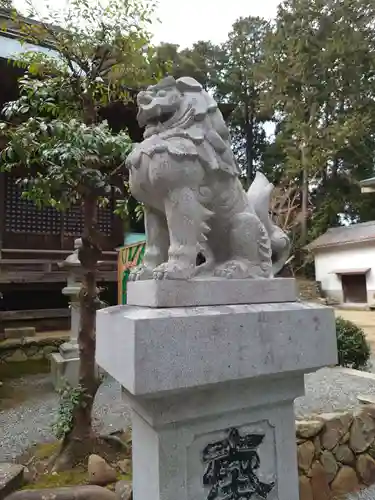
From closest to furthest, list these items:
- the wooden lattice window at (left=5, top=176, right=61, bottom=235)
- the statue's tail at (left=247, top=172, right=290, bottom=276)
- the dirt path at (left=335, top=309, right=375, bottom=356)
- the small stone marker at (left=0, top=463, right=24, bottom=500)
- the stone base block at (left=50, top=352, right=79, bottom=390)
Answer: the statue's tail at (left=247, top=172, right=290, bottom=276)
the small stone marker at (left=0, top=463, right=24, bottom=500)
the stone base block at (left=50, top=352, right=79, bottom=390)
the wooden lattice window at (left=5, top=176, right=61, bottom=235)
the dirt path at (left=335, top=309, right=375, bottom=356)

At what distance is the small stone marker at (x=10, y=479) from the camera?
2479 millimetres

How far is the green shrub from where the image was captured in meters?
5.70

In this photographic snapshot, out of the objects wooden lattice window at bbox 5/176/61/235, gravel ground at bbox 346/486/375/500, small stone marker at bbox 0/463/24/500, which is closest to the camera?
small stone marker at bbox 0/463/24/500

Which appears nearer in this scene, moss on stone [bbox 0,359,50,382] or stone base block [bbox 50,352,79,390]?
stone base block [bbox 50,352,79,390]

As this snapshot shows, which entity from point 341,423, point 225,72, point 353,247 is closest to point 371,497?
point 341,423

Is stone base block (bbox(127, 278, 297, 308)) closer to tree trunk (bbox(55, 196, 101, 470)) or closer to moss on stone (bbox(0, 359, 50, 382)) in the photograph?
tree trunk (bbox(55, 196, 101, 470))

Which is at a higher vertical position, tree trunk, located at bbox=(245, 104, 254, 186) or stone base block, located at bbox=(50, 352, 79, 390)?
tree trunk, located at bbox=(245, 104, 254, 186)

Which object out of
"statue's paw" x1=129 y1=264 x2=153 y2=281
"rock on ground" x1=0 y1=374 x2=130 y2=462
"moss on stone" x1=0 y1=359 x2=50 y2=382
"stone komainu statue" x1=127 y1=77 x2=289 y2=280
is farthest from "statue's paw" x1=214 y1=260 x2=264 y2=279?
"moss on stone" x1=0 y1=359 x2=50 y2=382

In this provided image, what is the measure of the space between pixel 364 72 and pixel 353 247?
26.9ft

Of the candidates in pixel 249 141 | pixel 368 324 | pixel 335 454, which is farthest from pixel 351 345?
pixel 249 141

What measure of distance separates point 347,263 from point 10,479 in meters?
16.7

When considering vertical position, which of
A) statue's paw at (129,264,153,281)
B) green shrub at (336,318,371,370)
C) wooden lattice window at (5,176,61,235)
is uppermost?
wooden lattice window at (5,176,61,235)

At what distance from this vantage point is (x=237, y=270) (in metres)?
1.66

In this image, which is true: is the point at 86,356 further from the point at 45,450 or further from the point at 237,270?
the point at 237,270
